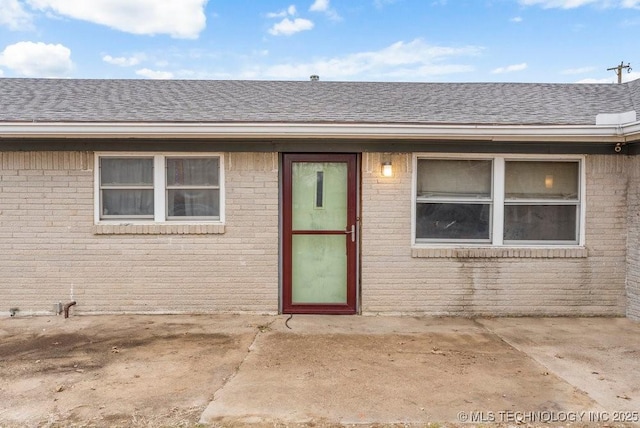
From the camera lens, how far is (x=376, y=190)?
5.68 m

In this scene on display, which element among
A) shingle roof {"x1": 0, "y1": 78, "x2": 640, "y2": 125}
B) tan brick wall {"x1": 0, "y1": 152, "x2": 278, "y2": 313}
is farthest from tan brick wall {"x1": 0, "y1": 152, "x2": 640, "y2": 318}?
shingle roof {"x1": 0, "y1": 78, "x2": 640, "y2": 125}

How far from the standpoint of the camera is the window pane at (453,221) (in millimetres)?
5809

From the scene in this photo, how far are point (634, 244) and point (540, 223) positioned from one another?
117 cm

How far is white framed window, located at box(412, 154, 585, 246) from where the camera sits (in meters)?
5.78

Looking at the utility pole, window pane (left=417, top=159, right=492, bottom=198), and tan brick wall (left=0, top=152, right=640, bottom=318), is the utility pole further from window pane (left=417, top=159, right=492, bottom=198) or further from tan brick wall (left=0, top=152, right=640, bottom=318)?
window pane (left=417, top=159, right=492, bottom=198)

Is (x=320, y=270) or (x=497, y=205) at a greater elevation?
(x=497, y=205)

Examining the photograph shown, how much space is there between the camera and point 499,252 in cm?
571

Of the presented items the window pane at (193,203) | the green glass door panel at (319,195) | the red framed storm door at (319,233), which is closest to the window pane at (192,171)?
the window pane at (193,203)

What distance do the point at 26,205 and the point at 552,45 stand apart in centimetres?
1936

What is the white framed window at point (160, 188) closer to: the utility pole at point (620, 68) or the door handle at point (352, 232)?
the door handle at point (352, 232)

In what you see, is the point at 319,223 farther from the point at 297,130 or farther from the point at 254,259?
the point at 297,130

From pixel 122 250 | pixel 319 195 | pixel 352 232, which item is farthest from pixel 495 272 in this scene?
pixel 122 250

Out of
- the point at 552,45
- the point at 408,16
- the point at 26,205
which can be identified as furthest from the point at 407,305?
the point at 552,45

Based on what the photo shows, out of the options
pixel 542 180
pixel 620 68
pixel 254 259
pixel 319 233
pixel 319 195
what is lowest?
pixel 254 259
